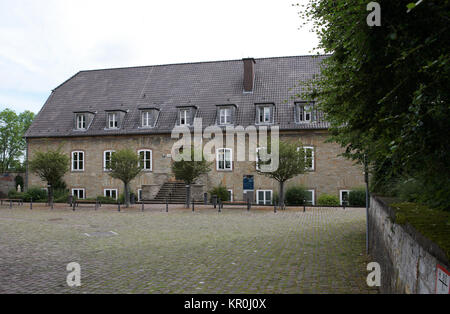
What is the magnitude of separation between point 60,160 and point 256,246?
1980 cm

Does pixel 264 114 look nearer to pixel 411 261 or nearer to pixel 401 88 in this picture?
pixel 401 88

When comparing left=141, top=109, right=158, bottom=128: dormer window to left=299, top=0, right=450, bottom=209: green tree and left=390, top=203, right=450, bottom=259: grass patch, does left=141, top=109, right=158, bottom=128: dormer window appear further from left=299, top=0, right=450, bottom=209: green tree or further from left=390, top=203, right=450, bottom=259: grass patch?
left=390, top=203, right=450, bottom=259: grass patch

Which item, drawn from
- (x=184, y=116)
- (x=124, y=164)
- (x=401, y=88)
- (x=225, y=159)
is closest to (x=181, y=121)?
(x=184, y=116)

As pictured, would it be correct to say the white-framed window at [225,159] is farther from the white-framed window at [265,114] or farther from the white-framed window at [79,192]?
the white-framed window at [79,192]

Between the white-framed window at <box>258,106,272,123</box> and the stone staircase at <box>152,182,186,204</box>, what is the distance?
8.02m

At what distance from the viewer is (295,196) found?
26734 mm

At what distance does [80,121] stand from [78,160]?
11.5 ft

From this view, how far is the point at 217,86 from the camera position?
3291 cm

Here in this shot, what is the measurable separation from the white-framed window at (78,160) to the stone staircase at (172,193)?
824 cm

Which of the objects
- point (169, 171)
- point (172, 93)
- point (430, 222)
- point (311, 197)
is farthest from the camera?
point (172, 93)

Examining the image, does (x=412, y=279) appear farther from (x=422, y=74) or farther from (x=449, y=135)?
(x=422, y=74)

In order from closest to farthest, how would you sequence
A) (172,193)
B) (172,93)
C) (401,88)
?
(401,88)
(172,193)
(172,93)

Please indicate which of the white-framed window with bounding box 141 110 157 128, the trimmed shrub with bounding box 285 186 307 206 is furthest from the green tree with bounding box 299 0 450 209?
the white-framed window with bounding box 141 110 157 128

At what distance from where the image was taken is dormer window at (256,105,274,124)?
29.3 metres
